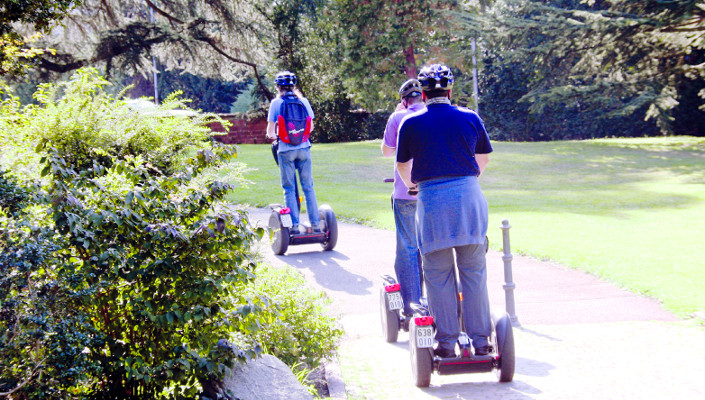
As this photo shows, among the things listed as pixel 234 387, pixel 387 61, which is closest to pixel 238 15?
pixel 387 61

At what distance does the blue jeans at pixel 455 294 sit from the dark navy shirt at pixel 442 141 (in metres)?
0.52

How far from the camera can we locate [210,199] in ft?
13.5

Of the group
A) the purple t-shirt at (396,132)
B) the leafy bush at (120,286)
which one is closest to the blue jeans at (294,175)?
the purple t-shirt at (396,132)

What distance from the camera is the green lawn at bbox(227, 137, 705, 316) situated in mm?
9727

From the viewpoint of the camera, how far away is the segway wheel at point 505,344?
15.8 ft

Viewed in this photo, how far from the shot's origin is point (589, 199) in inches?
683

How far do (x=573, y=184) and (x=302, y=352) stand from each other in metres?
17.0

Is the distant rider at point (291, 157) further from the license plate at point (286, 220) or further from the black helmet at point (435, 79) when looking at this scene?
the black helmet at point (435, 79)

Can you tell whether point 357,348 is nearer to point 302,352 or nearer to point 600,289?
point 302,352

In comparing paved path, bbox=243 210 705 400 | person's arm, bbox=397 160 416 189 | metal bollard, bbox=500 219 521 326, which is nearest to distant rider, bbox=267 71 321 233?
paved path, bbox=243 210 705 400

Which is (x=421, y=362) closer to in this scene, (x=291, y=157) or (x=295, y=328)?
(x=295, y=328)

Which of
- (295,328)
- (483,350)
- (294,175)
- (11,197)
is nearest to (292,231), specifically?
(294,175)

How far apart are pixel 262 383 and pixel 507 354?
166 centimetres

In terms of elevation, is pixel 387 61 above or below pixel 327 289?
above
